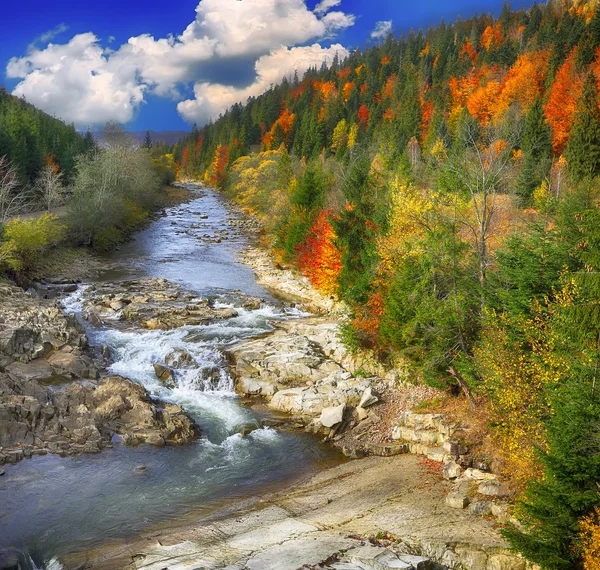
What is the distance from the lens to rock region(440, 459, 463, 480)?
1642 centimetres

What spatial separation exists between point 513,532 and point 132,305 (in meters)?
26.8

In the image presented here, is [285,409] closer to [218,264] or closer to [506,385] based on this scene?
[506,385]

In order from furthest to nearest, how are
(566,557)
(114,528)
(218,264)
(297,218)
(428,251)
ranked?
1. (218,264)
2. (297,218)
3. (428,251)
4. (114,528)
5. (566,557)

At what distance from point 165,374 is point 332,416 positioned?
8666 mm

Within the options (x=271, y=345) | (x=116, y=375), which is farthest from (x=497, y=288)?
(x=116, y=375)

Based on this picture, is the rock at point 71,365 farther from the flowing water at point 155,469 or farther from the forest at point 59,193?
the forest at point 59,193

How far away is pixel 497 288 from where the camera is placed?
18.7 meters

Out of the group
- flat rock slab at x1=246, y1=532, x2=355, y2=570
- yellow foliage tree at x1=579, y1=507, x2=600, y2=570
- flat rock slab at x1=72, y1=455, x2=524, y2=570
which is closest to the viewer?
yellow foliage tree at x1=579, y1=507, x2=600, y2=570

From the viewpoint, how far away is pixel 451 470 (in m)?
16.5

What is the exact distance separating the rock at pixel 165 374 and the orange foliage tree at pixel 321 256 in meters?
13.8

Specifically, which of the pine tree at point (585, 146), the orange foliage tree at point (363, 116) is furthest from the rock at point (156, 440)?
the orange foliage tree at point (363, 116)

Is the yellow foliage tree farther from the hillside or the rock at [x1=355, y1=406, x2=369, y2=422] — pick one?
the hillside

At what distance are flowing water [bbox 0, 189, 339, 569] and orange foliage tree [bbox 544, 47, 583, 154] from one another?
151ft

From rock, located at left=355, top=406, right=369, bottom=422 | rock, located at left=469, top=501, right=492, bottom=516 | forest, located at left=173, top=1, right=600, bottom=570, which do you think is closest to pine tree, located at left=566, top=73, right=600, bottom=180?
forest, located at left=173, top=1, right=600, bottom=570
